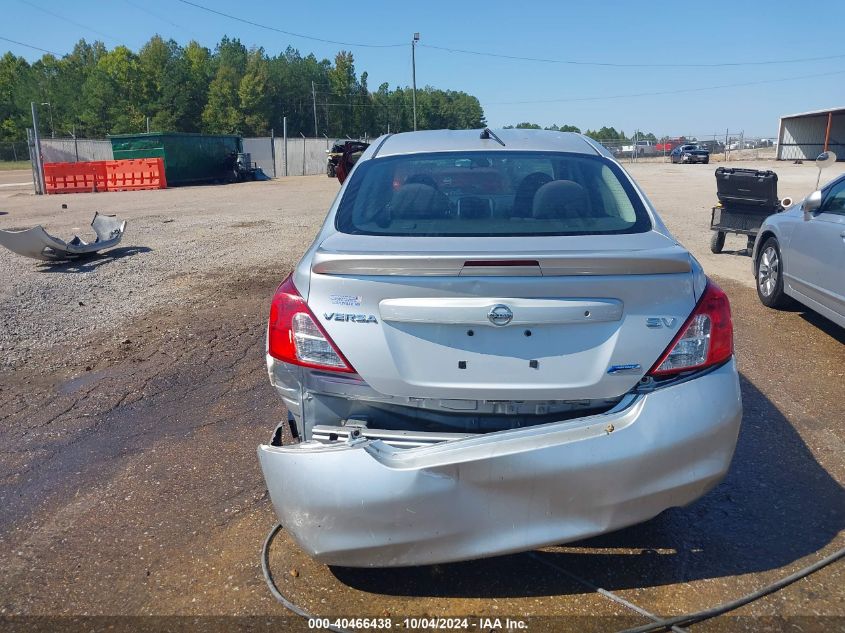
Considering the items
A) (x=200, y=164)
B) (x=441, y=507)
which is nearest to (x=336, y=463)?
(x=441, y=507)

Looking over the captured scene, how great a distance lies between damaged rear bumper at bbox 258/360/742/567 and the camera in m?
2.58

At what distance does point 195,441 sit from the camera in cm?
445

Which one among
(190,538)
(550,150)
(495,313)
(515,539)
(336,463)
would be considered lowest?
(190,538)

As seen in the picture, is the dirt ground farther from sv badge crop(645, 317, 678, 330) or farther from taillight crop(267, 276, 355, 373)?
sv badge crop(645, 317, 678, 330)

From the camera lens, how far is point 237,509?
3.64 m

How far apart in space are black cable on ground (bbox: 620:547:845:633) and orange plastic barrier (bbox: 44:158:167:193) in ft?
101

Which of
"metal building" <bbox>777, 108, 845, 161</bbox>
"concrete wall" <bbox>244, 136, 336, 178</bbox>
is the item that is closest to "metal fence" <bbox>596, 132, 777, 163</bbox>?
"metal building" <bbox>777, 108, 845, 161</bbox>

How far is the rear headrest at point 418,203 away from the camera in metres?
3.51

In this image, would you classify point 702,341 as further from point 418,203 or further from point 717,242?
point 717,242

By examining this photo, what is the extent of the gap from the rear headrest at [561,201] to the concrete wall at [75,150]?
37.4 metres

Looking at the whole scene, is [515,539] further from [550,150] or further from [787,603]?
[550,150]

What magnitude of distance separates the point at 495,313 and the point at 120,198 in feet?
81.5

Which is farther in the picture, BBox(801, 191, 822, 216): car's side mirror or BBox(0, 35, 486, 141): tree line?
BBox(0, 35, 486, 141): tree line

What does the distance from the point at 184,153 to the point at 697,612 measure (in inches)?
1361
